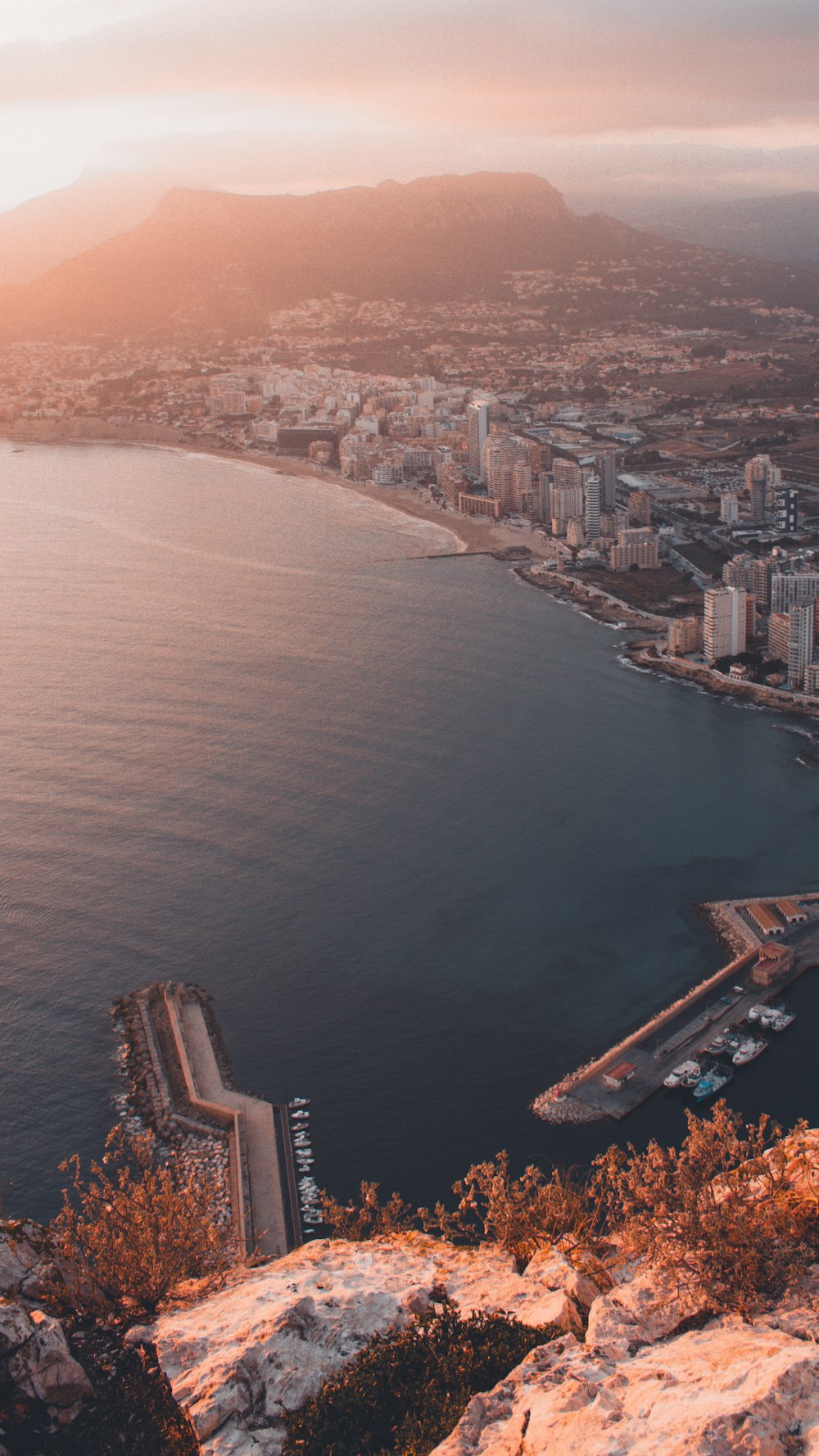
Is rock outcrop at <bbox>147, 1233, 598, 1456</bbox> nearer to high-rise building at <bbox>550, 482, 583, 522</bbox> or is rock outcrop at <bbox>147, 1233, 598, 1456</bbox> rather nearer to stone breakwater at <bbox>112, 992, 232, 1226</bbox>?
stone breakwater at <bbox>112, 992, 232, 1226</bbox>

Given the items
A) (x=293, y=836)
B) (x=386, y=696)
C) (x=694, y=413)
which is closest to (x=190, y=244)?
(x=694, y=413)

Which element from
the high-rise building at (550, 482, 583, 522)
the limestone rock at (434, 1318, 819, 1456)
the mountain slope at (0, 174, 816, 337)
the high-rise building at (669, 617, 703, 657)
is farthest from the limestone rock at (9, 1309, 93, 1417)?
the mountain slope at (0, 174, 816, 337)

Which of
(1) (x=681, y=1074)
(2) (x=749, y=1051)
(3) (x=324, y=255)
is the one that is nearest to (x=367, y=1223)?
(1) (x=681, y=1074)

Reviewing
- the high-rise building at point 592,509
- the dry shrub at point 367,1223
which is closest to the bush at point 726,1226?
the dry shrub at point 367,1223

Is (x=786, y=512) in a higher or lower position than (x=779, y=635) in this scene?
higher

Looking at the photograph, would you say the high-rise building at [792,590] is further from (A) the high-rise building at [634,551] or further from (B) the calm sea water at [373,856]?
(A) the high-rise building at [634,551]

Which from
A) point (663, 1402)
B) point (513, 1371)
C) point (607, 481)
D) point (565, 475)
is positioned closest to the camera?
point (663, 1402)

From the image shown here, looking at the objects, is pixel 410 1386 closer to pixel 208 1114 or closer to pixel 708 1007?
pixel 208 1114
